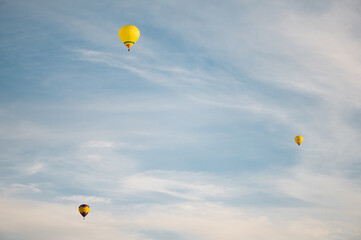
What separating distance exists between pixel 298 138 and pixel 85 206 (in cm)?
6741

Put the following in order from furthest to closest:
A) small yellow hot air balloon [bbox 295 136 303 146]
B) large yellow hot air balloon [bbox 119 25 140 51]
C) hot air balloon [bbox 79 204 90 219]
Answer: small yellow hot air balloon [bbox 295 136 303 146] → hot air balloon [bbox 79 204 90 219] → large yellow hot air balloon [bbox 119 25 140 51]

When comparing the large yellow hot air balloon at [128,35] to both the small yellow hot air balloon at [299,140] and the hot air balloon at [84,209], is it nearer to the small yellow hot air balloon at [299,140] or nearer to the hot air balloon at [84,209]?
the hot air balloon at [84,209]

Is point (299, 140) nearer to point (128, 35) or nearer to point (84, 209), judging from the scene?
point (128, 35)

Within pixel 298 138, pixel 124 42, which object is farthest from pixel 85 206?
pixel 298 138

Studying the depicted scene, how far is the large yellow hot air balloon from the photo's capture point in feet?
351

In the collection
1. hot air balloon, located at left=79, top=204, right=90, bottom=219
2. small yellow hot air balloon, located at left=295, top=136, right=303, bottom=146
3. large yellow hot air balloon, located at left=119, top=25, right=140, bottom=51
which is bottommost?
hot air balloon, located at left=79, top=204, right=90, bottom=219

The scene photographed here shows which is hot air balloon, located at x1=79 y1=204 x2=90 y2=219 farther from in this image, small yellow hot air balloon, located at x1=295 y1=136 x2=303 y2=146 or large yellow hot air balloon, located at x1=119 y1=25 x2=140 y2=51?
small yellow hot air balloon, located at x1=295 y1=136 x2=303 y2=146

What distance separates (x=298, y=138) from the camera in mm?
138125

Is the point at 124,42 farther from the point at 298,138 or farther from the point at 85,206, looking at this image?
the point at 298,138

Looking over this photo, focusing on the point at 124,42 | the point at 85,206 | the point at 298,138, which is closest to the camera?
the point at 124,42

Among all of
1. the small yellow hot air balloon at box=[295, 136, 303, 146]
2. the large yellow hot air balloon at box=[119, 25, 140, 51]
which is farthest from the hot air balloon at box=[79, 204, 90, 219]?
the small yellow hot air balloon at box=[295, 136, 303, 146]

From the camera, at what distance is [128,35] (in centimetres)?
10675

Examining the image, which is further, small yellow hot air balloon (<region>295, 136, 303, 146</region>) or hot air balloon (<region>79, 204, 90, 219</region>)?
small yellow hot air balloon (<region>295, 136, 303, 146</region>)

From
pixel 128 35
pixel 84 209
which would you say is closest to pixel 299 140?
pixel 128 35
